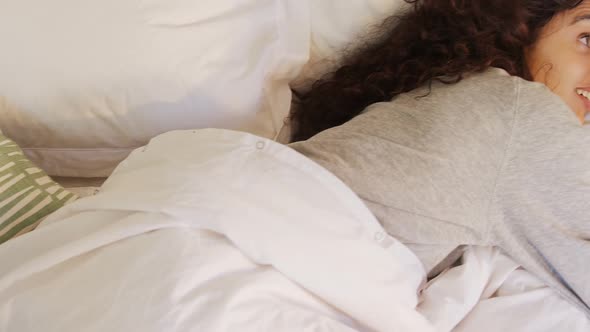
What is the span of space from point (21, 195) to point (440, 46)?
0.75 m

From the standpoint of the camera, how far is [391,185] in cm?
67

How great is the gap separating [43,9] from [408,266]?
2.33 feet

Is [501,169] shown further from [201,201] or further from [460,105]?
[201,201]

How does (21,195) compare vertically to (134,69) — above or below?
below

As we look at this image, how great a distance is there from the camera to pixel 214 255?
567mm

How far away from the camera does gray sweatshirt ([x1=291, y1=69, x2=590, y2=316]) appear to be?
2.19 ft

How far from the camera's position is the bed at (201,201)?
546 mm

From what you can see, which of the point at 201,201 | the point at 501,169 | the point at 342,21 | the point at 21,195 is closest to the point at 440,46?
the point at 342,21

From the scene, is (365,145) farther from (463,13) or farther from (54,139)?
(54,139)

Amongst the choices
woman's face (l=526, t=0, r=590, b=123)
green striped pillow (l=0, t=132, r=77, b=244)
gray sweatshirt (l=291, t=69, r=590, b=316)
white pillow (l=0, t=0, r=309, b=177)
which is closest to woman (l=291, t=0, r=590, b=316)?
gray sweatshirt (l=291, t=69, r=590, b=316)

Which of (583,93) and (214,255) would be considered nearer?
(214,255)

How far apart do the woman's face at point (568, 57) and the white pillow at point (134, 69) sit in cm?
44

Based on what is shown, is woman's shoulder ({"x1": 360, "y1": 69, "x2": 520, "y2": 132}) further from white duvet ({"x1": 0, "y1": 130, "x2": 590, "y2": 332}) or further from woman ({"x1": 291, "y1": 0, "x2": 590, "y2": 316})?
white duvet ({"x1": 0, "y1": 130, "x2": 590, "y2": 332})

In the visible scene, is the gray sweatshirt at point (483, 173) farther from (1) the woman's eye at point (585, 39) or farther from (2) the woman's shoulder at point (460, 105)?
(1) the woman's eye at point (585, 39)
